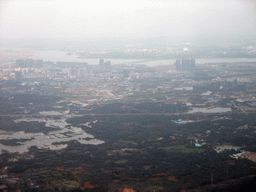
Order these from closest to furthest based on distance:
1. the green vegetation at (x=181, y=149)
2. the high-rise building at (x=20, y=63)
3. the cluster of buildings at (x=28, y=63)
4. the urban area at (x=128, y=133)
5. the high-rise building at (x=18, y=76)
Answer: the urban area at (x=128, y=133) < the green vegetation at (x=181, y=149) < the high-rise building at (x=18, y=76) < the high-rise building at (x=20, y=63) < the cluster of buildings at (x=28, y=63)

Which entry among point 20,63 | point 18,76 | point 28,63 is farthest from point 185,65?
point 20,63

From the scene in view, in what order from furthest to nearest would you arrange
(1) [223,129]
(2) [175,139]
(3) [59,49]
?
(3) [59,49] → (1) [223,129] → (2) [175,139]

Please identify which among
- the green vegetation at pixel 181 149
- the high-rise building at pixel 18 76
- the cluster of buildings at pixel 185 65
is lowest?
the green vegetation at pixel 181 149

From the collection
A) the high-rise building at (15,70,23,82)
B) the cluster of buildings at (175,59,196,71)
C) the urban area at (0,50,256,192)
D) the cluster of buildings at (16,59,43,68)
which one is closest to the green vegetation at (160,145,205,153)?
Answer: the urban area at (0,50,256,192)

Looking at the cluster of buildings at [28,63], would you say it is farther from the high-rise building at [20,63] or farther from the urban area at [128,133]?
the urban area at [128,133]

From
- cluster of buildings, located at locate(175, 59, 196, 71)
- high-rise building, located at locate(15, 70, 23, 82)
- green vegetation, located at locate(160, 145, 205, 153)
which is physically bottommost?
green vegetation, located at locate(160, 145, 205, 153)

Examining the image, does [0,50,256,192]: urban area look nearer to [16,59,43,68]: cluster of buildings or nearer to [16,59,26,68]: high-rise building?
[16,59,26,68]: high-rise building

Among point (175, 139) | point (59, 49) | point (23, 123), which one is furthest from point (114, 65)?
point (175, 139)

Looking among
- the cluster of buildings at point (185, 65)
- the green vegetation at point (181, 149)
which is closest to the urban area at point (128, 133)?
the green vegetation at point (181, 149)

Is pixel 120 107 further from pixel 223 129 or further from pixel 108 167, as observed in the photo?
pixel 108 167

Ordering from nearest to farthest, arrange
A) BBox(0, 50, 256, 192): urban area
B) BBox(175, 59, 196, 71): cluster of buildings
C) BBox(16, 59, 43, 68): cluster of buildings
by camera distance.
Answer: BBox(0, 50, 256, 192): urban area → BBox(175, 59, 196, 71): cluster of buildings → BBox(16, 59, 43, 68): cluster of buildings

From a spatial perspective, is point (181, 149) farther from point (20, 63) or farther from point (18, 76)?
point (20, 63)
